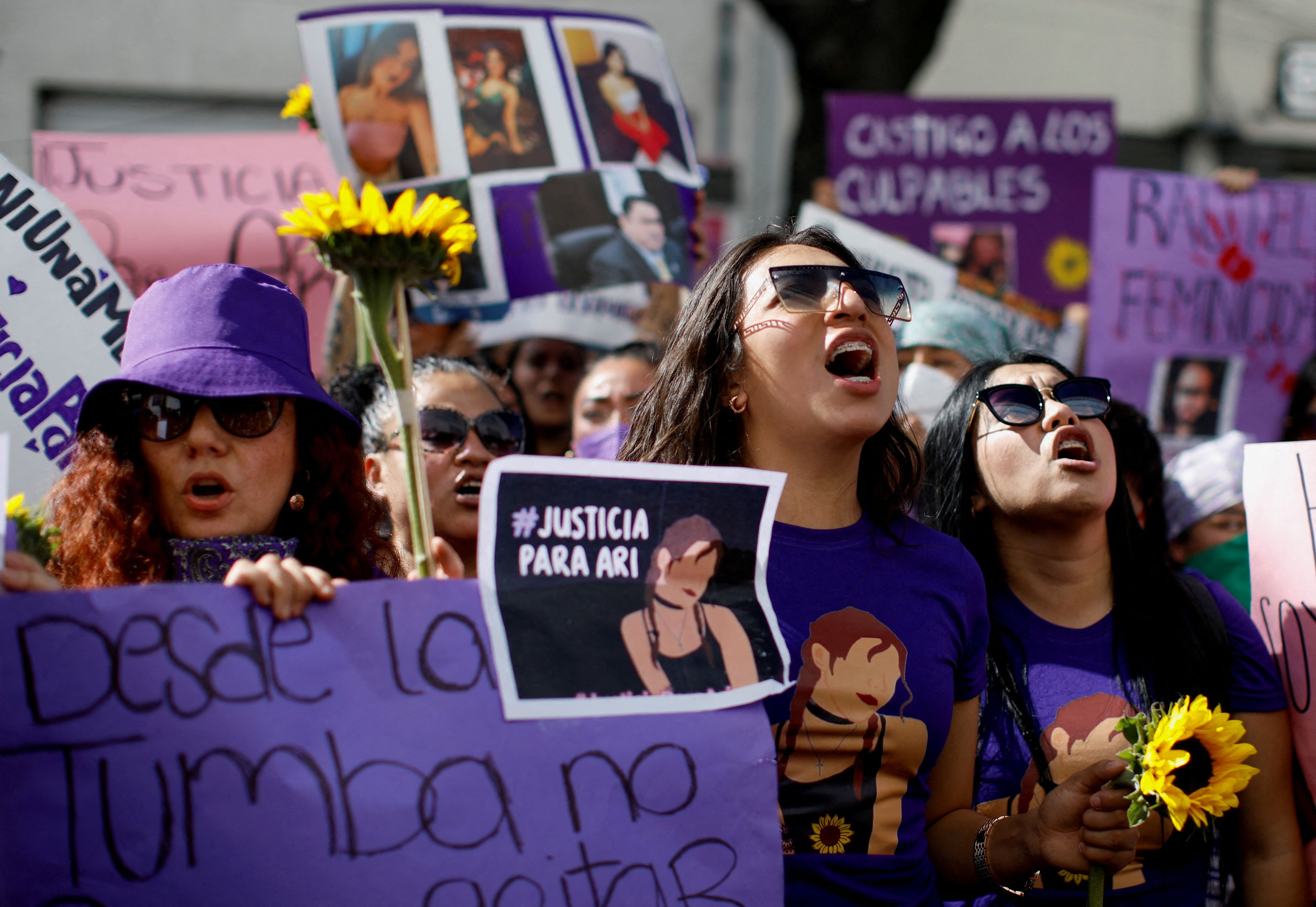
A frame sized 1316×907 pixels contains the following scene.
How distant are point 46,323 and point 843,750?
1883mm

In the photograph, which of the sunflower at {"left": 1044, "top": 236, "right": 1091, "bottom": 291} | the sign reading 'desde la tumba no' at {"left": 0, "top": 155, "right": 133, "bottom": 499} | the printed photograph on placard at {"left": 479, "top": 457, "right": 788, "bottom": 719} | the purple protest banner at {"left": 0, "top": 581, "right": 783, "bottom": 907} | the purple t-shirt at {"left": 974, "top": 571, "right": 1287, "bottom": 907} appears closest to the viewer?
the purple protest banner at {"left": 0, "top": 581, "right": 783, "bottom": 907}

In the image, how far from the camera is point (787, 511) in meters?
1.91

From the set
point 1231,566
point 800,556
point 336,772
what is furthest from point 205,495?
point 1231,566

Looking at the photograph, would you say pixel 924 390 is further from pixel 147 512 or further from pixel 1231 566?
pixel 147 512

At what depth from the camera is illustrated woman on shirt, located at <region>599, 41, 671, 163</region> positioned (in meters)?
3.43

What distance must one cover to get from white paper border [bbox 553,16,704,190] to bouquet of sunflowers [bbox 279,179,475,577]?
1815mm

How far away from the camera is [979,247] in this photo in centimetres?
497

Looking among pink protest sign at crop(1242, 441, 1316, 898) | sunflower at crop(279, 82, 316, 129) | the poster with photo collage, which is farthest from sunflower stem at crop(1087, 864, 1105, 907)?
sunflower at crop(279, 82, 316, 129)

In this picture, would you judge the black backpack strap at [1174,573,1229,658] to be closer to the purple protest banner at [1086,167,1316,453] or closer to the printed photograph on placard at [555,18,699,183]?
the printed photograph on placard at [555,18,699,183]

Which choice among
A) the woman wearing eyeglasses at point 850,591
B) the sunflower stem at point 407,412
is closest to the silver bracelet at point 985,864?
the woman wearing eyeglasses at point 850,591

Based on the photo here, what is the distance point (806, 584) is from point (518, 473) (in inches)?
19.9

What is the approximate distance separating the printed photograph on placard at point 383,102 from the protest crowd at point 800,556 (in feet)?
2.18

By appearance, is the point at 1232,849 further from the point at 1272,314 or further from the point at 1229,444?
the point at 1272,314

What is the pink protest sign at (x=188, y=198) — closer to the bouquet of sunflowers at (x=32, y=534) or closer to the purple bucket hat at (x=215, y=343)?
the purple bucket hat at (x=215, y=343)
